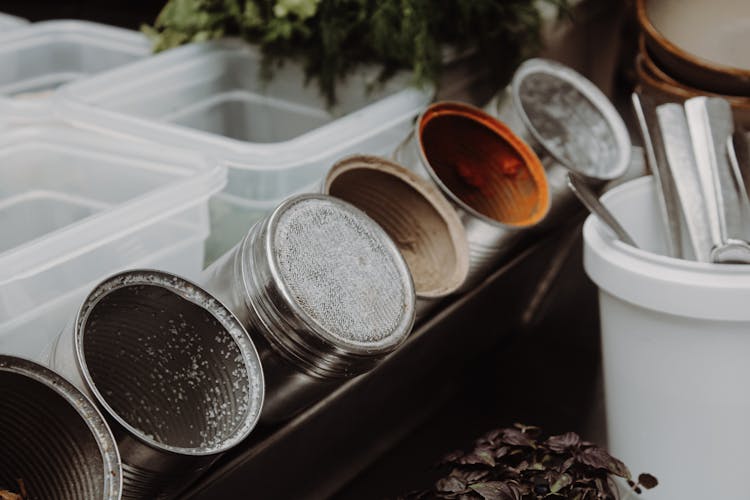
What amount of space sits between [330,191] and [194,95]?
2.11 ft

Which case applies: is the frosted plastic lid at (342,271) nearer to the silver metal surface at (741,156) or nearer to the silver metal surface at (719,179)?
the silver metal surface at (719,179)

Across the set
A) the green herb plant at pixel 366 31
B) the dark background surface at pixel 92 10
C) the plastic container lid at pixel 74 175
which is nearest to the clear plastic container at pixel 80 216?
the plastic container lid at pixel 74 175

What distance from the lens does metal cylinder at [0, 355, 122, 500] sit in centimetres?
77

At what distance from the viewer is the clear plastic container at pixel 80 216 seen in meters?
1.01

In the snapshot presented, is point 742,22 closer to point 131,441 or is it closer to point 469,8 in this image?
point 469,8

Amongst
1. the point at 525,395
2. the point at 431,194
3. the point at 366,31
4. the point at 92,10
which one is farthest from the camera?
the point at 92,10

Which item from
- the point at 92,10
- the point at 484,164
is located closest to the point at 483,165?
the point at 484,164

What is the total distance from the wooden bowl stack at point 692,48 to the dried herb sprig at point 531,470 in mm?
878

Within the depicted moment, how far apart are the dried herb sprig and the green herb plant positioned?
743 millimetres

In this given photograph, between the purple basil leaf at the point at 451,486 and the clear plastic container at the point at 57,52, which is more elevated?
the clear plastic container at the point at 57,52

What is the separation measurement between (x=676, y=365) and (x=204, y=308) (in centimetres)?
60

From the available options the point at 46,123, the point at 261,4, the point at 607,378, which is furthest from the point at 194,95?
the point at 607,378

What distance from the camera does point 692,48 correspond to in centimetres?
172

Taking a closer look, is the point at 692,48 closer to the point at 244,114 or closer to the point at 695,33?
the point at 695,33
